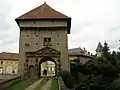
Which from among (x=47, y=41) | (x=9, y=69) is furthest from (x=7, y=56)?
(x=47, y=41)

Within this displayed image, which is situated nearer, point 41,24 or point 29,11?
point 41,24

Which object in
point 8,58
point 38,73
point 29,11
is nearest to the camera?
point 38,73

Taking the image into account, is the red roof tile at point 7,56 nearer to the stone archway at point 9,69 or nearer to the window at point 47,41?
the stone archway at point 9,69

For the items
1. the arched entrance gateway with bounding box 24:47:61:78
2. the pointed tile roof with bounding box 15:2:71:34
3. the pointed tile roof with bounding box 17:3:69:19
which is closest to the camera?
the arched entrance gateway with bounding box 24:47:61:78

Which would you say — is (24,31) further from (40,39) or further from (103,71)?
(103,71)

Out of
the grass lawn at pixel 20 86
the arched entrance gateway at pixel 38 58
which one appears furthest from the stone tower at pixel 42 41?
the grass lawn at pixel 20 86

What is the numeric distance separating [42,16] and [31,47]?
19.8 feet

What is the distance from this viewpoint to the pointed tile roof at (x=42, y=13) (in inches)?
1756

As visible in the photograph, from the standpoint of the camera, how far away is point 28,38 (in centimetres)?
4378

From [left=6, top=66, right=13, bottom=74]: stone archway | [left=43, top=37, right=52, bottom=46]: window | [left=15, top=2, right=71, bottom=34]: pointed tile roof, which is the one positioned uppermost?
[left=15, top=2, right=71, bottom=34]: pointed tile roof

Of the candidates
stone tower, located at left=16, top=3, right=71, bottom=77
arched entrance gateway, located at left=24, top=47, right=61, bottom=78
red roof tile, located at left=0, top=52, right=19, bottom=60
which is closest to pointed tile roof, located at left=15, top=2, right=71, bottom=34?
stone tower, located at left=16, top=3, right=71, bottom=77

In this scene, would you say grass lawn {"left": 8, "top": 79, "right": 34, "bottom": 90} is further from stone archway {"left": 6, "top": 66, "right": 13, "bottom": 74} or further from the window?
stone archway {"left": 6, "top": 66, "right": 13, "bottom": 74}

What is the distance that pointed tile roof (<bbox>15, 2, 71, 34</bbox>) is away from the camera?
44.0 m

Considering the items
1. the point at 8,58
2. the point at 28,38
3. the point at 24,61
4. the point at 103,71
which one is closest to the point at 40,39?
the point at 28,38
